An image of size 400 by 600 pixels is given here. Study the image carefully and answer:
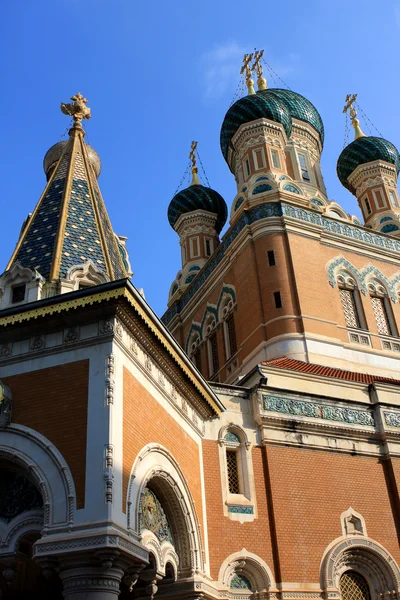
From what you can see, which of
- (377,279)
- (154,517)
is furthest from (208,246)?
(154,517)

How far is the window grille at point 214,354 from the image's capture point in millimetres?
19016

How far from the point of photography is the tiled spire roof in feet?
33.4

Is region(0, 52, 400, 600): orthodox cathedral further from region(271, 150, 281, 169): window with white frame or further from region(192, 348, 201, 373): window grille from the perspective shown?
region(192, 348, 201, 373): window grille

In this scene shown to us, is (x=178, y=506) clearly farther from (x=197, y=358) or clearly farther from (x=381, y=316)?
(x=197, y=358)

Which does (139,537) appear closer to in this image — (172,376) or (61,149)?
(172,376)

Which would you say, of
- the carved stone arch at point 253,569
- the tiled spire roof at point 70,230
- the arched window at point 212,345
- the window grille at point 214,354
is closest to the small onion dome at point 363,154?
the arched window at point 212,345

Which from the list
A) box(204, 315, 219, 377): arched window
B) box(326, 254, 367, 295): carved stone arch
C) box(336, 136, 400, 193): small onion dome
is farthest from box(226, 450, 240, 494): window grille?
box(336, 136, 400, 193): small onion dome

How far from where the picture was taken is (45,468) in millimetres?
7422

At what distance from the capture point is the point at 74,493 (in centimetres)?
711

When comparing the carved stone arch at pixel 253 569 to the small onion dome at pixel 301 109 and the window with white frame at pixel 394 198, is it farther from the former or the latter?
the small onion dome at pixel 301 109

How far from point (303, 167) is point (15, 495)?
647 inches

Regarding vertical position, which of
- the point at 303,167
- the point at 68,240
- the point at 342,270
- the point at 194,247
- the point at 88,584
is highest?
the point at 303,167

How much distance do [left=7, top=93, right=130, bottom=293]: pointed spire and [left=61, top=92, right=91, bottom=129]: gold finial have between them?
0.07ft

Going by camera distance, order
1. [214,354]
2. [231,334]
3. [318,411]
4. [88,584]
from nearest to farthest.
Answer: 1. [88,584]
2. [318,411]
3. [231,334]
4. [214,354]
